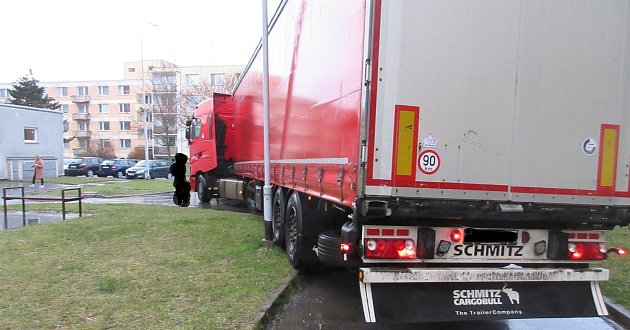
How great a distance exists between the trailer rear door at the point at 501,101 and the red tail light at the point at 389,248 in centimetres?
53

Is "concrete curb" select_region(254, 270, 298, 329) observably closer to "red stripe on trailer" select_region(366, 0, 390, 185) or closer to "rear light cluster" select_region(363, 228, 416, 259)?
"rear light cluster" select_region(363, 228, 416, 259)

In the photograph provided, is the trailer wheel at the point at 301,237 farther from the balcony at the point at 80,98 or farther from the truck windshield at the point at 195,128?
the balcony at the point at 80,98

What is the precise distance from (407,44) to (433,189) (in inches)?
45.5

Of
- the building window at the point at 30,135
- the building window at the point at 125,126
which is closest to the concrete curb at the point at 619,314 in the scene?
the building window at the point at 30,135

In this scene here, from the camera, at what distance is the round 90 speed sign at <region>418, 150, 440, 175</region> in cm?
360

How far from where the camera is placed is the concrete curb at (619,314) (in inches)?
188

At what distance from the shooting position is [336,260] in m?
4.52

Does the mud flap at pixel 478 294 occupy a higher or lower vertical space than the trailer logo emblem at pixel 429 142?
A: lower

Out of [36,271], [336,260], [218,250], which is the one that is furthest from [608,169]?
[36,271]

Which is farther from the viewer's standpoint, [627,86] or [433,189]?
[627,86]

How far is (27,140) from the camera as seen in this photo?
101 ft

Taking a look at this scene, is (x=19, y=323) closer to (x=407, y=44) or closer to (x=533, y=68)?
(x=407, y=44)

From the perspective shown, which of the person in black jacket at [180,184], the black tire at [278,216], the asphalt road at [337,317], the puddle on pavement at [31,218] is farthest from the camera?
the person in black jacket at [180,184]

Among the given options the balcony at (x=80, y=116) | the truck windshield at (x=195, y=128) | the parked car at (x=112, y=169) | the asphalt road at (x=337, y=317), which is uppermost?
the balcony at (x=80, y=116)
